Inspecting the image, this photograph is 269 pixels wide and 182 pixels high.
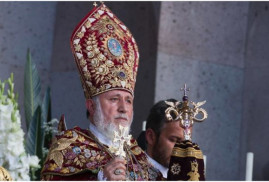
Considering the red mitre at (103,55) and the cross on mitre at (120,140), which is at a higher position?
the red mitre at (103,55)

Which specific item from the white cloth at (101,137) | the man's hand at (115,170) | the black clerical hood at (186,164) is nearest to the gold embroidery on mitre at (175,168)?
the black clerical hood at (186,164)

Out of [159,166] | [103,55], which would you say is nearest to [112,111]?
[103,55]

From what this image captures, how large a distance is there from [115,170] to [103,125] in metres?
0.54

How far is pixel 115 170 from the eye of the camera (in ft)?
15.1

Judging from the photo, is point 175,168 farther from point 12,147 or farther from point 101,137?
point 12,147

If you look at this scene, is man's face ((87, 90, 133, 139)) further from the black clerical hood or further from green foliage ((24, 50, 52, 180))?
green foliage ((24, 50, 52, 180))

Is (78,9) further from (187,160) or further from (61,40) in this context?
(187,160)

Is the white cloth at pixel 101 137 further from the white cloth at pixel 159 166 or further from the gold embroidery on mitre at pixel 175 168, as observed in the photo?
the gold embroidery on mitre at pixel 175 168

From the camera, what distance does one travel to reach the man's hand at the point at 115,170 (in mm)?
4594

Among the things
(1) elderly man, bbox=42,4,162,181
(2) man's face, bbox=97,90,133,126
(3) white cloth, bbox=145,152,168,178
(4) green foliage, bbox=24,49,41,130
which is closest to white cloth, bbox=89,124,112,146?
(1) elderly man, bbox=42,4,162,181

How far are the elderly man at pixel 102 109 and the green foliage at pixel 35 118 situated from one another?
0.51 metres

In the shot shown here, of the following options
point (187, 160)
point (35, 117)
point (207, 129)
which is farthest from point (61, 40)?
point (187, 160)

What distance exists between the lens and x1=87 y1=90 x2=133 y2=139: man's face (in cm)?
506

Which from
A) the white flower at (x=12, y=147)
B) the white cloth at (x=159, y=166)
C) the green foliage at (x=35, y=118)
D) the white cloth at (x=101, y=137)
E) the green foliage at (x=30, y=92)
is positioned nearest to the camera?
the white flower at (x=12, y=147)
